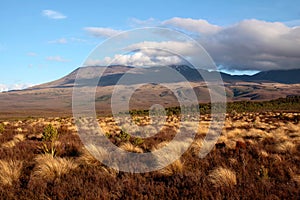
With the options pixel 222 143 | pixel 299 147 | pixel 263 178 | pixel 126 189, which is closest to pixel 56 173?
pixel 126 189

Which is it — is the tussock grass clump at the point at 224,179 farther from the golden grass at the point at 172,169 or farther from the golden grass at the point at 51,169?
the golden grass at the point at 51,169

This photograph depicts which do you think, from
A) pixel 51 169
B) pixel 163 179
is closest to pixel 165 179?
pixel 163 179

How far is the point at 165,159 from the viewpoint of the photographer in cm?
942

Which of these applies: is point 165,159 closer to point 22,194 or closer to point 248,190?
point 248,190

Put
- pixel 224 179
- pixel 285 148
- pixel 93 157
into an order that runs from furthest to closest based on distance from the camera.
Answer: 1. pixel 285 148
2. pixel 93 157
3. pixel 224 179

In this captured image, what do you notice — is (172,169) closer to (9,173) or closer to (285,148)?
(9,173)

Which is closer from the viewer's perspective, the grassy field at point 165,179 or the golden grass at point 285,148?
the grassy field at point 165,179

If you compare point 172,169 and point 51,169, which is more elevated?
point 51,169

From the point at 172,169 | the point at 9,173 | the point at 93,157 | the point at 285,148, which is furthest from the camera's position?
the point at 285,148

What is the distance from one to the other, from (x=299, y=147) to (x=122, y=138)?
7.64 meters

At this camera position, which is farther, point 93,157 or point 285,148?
point 285,148

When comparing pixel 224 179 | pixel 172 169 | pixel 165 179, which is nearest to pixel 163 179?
pixel 165 179

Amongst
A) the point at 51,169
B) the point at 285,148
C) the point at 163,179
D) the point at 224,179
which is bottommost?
the point at 285,148

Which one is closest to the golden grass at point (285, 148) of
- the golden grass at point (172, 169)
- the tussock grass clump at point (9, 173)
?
the golden grass at point (172, 169)
